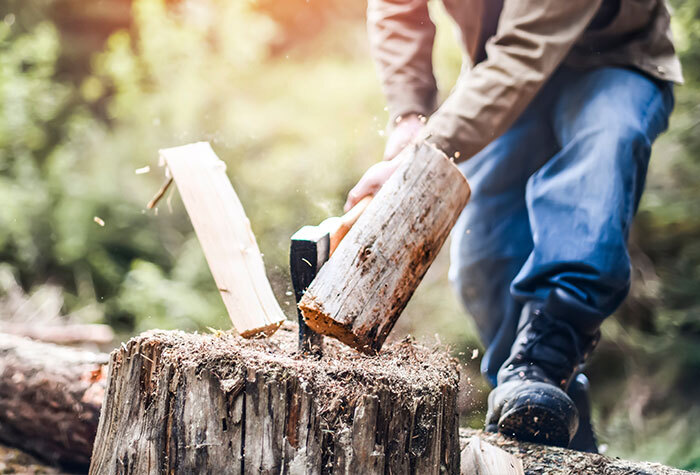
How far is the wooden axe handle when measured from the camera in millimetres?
1212

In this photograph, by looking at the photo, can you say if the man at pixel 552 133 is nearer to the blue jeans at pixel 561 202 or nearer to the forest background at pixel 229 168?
the blue jeans at pixel 561 202

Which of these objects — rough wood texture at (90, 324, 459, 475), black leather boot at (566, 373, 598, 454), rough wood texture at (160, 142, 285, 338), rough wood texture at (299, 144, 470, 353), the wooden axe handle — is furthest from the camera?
black leather boot at (566, 373, 598, 454)

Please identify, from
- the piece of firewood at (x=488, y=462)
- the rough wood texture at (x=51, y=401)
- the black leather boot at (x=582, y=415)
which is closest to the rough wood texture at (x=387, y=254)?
the piece of firewood at (x=488, y=462)

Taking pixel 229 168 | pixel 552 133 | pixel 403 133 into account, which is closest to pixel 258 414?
pixel 403 133

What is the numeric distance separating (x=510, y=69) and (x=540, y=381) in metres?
0.80

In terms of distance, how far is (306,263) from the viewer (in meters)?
1.14

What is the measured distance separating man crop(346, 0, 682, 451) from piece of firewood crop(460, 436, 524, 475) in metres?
0.14

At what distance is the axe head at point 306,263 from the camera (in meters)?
1.14

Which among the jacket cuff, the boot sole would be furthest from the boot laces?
the jacket cuff

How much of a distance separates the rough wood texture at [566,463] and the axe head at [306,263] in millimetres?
566

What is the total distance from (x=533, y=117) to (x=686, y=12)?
4.33 feet

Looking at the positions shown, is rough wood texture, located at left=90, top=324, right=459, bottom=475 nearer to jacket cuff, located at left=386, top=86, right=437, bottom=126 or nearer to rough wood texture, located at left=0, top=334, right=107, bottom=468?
rough wood texture, located at left=0, top=334, right=107, bottom=468

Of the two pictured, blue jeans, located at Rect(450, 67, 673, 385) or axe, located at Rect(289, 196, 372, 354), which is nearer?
axe, located at Rect(289, 196, 372, 354)

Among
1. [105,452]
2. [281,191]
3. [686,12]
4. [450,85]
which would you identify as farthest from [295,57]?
[105,452]
